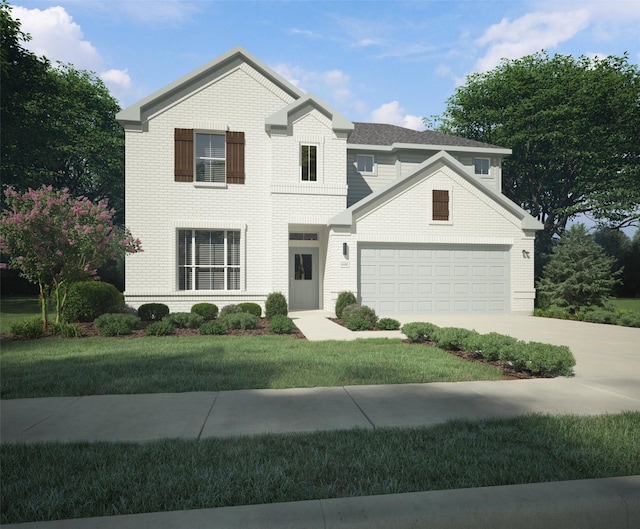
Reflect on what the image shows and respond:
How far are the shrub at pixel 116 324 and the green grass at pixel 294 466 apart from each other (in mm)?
7111

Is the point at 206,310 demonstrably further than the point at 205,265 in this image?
No

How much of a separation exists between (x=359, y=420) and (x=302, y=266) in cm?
1313

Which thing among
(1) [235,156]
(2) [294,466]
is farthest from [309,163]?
(2) [294,466]

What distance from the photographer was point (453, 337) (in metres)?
8.47

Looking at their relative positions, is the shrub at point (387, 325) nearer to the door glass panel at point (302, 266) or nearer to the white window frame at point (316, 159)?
the door glass panel at point (302, 266)

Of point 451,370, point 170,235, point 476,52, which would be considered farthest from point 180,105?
point 451,370

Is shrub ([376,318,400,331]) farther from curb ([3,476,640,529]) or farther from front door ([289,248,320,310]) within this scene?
curb ([3,476,640,529])

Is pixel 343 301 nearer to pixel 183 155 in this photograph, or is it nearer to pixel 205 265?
pixel 205 265

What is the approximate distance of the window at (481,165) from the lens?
2152cm

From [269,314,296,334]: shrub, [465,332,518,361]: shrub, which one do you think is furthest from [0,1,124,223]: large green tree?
[465,332,518,361]: shrub

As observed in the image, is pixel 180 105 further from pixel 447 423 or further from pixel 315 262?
pixel 447 423

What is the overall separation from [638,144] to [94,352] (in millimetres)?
32800

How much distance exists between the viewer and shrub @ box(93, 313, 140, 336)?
10.4 metres

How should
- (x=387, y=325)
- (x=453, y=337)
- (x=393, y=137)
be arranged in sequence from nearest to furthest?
(x=453, y=337) → (x=387, y=325) → (x=393, y=137)
